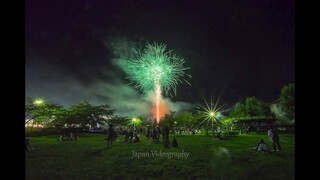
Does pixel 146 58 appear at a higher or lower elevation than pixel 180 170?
higher

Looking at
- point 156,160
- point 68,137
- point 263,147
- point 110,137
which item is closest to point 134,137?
point 110,137

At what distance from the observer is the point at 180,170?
11883 mm

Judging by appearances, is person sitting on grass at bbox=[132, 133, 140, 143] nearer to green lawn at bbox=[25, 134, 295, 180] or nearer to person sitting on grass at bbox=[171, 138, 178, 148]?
green lawn at bbox=[25, 134, 295, 180]

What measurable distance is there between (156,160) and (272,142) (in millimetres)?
4440

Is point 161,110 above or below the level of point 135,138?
above

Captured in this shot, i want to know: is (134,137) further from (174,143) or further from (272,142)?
(272,142)

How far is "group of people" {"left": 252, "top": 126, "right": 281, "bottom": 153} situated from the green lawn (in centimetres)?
15

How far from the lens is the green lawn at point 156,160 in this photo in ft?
38.8

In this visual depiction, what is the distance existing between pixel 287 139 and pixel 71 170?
313 inches

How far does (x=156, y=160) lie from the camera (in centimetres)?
1206

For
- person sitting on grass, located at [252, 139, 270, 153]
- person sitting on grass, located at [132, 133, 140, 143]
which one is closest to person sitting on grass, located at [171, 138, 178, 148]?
person sitting on grass, located at [132, 133, 140, 143]

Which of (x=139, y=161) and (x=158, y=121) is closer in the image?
(x=139, y=161)
